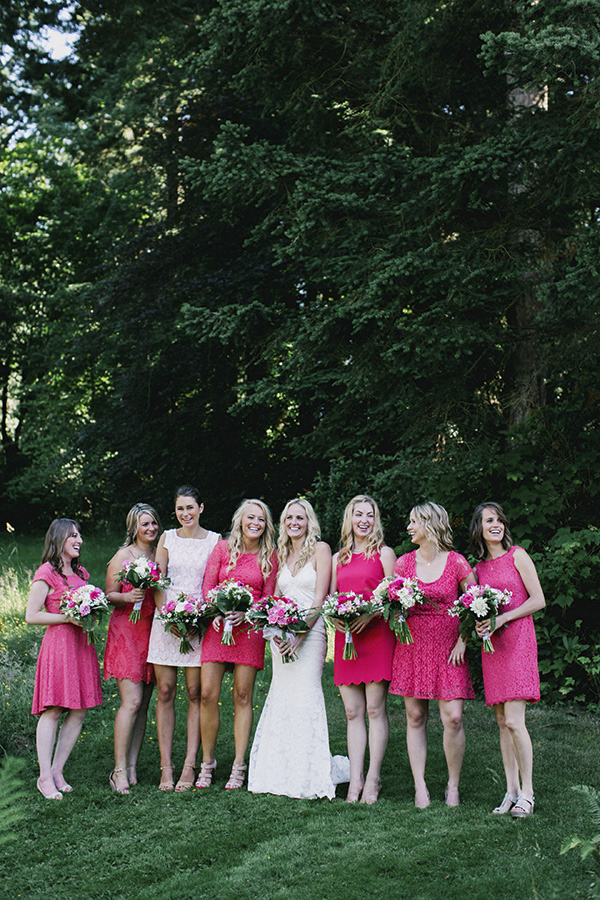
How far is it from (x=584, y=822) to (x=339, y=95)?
8599mm

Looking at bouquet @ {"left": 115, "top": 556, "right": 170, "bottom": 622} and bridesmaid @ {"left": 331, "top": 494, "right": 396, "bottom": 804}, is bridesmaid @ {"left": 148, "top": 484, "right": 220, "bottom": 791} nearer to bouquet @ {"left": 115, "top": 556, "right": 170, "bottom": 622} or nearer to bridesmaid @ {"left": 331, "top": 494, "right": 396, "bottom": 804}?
bouquet @ {"left": 115, "top": 556, "right": 170, "bottom": 622}

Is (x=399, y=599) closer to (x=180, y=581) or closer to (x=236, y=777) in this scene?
(x=180, y=581)

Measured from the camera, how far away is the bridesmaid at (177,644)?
243 inches

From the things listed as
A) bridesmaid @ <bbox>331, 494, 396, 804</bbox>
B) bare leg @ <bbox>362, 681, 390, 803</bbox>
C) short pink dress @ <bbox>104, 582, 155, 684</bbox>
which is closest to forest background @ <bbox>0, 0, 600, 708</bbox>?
bridesmaid @ <bbox>331, 494, 396, 804</bbox>

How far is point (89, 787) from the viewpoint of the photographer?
623 centimetres

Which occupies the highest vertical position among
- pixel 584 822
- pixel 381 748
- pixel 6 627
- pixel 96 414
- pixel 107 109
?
pixel 107 109

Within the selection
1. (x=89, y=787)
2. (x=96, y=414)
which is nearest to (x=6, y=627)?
(x=89, y=787)

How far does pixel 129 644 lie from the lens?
247 inches

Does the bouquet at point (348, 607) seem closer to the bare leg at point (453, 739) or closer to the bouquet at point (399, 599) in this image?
the bouquet at point (399, 599)

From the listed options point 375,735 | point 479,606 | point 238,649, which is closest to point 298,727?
point 375,735

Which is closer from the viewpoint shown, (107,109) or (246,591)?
(246,591)

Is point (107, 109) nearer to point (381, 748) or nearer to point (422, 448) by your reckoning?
point (422, 448)

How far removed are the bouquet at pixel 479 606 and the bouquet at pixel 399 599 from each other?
0.88 ft

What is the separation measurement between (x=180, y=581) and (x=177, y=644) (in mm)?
465
